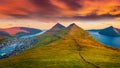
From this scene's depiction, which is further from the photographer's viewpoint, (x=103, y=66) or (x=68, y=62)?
(x=68, y=62)

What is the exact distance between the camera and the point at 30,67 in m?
146

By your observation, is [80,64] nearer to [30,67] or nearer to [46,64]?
[46,64]

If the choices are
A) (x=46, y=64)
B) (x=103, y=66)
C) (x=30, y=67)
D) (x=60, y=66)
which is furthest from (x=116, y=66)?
(x=30, y=67)

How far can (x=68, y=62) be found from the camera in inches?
6147

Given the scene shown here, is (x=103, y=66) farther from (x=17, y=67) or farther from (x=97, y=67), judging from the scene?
(x=17, y=67)

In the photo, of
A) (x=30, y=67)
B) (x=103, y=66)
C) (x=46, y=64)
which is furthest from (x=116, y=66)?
(x=30, y=67)

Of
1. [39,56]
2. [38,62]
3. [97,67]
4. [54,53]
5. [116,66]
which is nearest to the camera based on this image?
[97,67]

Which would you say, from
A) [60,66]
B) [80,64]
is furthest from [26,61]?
[80,64]

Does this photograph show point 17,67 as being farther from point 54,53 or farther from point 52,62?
point 54,53

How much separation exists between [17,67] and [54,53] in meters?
55.4

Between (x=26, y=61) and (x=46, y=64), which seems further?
(x=26, y=61)

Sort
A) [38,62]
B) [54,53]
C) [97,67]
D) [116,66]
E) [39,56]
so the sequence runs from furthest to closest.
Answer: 1. [54,53]
2. [39,56]
3. [38,62]
4. [116,66]
5. [97,67]

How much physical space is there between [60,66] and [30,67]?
20.0 metres

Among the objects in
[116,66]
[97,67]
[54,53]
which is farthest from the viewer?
[54,53]
